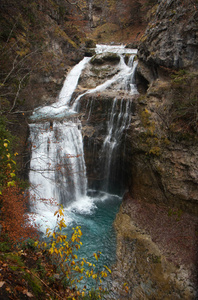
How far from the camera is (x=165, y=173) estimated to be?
375 inches

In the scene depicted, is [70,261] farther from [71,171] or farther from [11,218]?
[71,171]

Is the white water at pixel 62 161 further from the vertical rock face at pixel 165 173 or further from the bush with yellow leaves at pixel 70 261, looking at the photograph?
the bush with yellow leaves at pixel 70 261

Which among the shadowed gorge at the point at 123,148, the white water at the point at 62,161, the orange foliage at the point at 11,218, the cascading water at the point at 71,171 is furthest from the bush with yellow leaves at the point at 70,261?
the white water at the point at 62,161

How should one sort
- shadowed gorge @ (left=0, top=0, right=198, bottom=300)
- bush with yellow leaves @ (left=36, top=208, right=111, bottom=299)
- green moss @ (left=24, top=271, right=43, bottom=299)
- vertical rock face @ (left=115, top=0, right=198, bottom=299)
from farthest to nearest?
shadowed gorge @ (left=0, top=0, right=198, bottom=300) → vertical rock face @ (left=115, top=0, right=198, bottom=299) → bush with yellow leaves @ (left=36, top=208, right=111, bottom=299) → green moss @ (left=24, top=271, right=43, bottom=299)

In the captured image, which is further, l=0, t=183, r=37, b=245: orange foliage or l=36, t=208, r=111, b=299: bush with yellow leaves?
l=0, t=183, r=37, b=245: orange foliage

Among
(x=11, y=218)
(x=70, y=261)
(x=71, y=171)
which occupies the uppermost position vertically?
(x=71, y=171)

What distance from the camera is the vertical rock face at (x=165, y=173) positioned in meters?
7.04

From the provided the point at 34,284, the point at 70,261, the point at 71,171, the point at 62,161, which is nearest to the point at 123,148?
the point at 71,171

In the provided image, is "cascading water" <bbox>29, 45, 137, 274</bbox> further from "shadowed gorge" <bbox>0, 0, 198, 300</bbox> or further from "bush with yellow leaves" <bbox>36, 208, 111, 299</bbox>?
"bush with yellow leaves" <bbox>36, 208, 111, 299</bbox>

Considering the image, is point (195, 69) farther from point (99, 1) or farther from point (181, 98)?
point (99, 1)

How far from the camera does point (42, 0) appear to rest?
14.9 metres

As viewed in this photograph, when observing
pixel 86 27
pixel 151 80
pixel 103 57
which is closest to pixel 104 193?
pixel 151 80

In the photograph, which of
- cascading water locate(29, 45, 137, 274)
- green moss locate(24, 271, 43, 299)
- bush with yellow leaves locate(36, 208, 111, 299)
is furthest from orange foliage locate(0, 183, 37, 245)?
cascading water locate(29, 45, 137, 274)

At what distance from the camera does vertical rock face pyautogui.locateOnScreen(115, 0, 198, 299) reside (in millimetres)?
7043
